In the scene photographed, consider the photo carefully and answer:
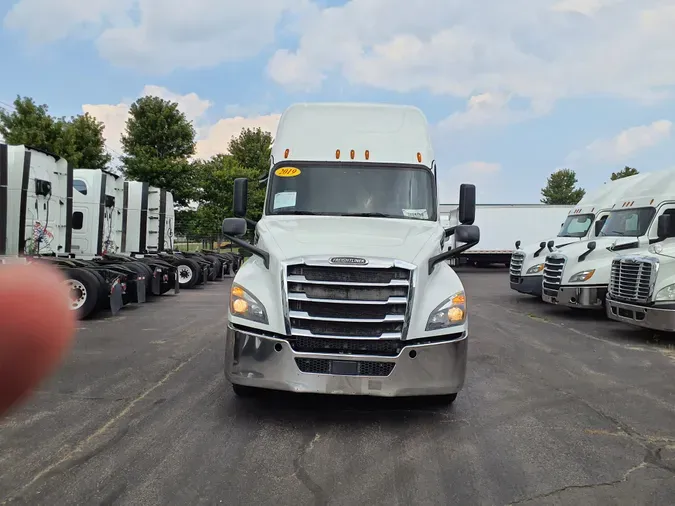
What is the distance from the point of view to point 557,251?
1288cm

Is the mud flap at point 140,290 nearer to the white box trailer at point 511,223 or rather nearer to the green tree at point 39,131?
the green tree at point 39,131

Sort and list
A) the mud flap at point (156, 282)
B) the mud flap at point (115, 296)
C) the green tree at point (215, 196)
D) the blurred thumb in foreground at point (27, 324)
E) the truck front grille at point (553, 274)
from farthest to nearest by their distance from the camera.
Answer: the green tree at point (215, 196) < the mud flap at point (156, 282) < the truck front grille at point (553, 274) < the mud flap at point (115, 296) < the blurred thumb in foreground at point (27, 324)

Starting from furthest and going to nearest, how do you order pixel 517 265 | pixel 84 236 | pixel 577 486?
pixel 517 265, pixel 84 236, pixel 577 486

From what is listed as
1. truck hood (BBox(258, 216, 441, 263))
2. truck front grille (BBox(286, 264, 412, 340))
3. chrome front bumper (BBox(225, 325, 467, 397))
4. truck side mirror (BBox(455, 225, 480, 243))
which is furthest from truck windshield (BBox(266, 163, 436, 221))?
chrome front bumper (BBox(225, 325, 467, 397))

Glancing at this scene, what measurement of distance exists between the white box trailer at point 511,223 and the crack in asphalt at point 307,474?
2768 centimetres

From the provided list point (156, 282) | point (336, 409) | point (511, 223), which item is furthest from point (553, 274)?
point (511, 223)

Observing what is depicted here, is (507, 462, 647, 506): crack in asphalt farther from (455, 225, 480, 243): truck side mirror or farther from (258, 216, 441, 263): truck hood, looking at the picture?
(455, 225, 480, 243): truck side mirror

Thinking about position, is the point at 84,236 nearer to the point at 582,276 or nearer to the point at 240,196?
the point at 240,196

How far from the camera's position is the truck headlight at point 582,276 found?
11.8 metres

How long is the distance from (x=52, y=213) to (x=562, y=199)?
201 ft

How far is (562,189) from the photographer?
64562 millimetres

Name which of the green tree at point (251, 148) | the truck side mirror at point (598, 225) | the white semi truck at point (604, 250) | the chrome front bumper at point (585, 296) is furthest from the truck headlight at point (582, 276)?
the green tree at point (251, 148)

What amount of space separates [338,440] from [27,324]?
3035mm

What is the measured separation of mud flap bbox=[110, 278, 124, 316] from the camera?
11.3 metres
